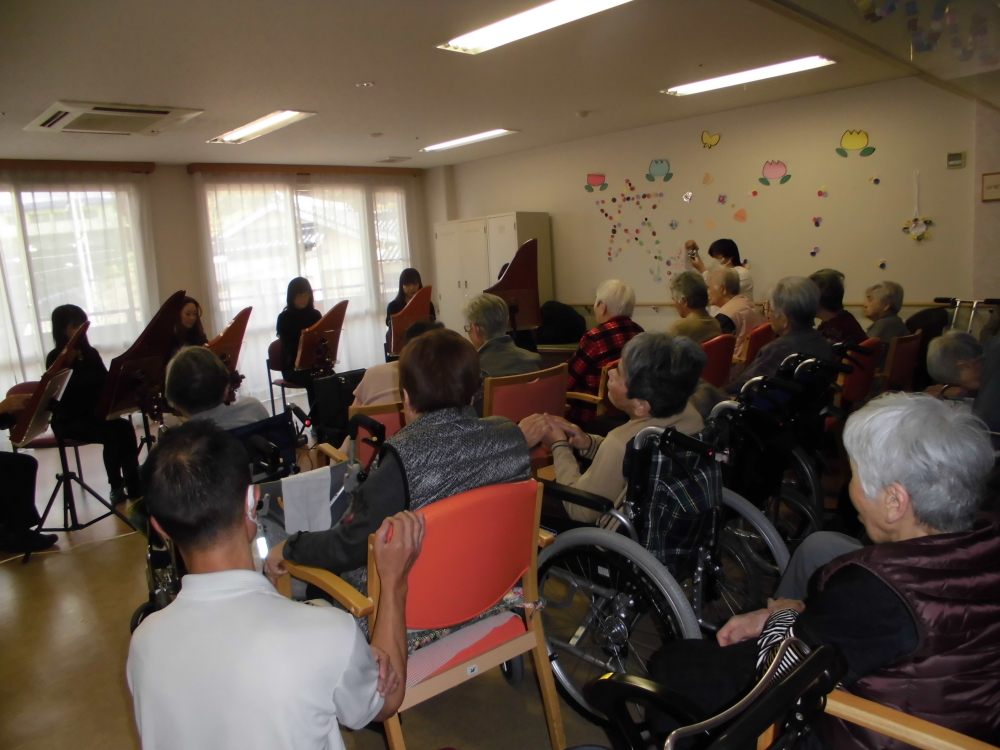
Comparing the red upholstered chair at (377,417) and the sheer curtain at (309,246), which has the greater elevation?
the sheer curtain at (309,246)

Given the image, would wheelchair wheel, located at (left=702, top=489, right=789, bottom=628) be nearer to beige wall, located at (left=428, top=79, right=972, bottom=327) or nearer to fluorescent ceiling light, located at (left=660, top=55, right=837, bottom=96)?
fluorescent ceiling light, located at (left=660, top=55, right=837, bottom=96)

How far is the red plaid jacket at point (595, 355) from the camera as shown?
329cm

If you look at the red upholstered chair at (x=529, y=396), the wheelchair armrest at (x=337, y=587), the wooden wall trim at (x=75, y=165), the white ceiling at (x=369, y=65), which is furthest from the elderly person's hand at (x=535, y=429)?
the wooden wall trim at (x=75, y=165)

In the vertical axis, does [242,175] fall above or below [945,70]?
above

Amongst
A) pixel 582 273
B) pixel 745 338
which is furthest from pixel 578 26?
pixel 582 273

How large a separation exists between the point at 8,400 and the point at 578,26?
11.4ft

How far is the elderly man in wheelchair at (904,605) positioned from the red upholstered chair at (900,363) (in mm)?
2671

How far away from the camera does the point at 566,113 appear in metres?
5.44

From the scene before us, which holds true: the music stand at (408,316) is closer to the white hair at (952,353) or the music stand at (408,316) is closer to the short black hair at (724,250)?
the short black hair at (724,250)

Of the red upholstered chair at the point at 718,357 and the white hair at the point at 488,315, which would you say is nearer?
the white hair at the point at 488,315

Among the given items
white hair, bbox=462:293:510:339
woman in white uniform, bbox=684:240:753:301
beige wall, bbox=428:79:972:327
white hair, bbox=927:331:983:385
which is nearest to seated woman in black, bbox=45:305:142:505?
white hair, bbox=462:293:510:339

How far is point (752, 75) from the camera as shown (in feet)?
14.8

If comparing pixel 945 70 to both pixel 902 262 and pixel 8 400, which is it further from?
pixel 8 400

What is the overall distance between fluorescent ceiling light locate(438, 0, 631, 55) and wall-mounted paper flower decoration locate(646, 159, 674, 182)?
3.19 metres
